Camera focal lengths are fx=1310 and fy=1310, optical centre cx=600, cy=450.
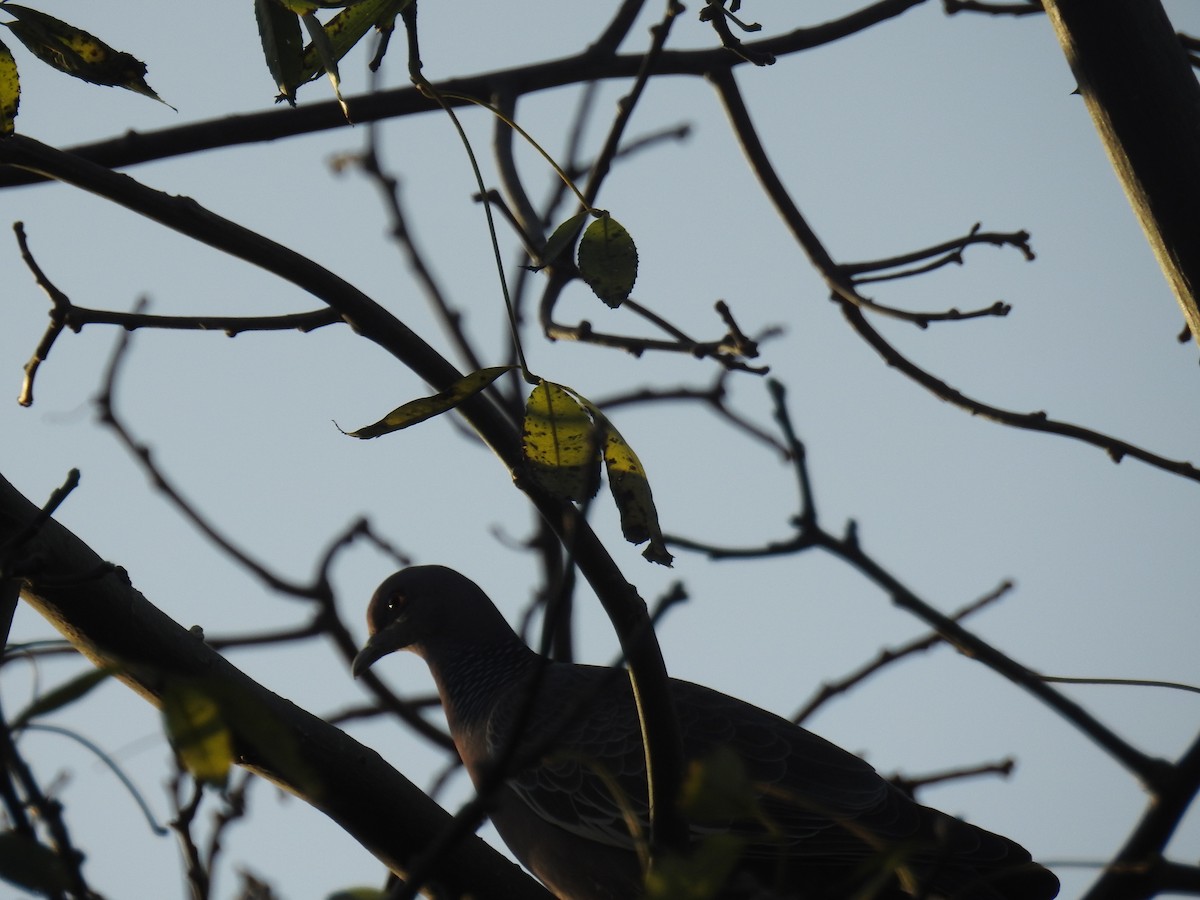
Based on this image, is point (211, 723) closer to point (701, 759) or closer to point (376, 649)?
point (701, 759)

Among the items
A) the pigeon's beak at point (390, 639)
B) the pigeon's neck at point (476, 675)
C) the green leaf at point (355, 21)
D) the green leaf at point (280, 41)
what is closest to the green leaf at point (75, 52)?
the green leaf at point (280, 41)

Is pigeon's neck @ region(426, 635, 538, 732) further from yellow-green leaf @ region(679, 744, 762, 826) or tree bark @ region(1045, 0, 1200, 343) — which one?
yellow-green leaf @ region(679, 744, 762, 826)

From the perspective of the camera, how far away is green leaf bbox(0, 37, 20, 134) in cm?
201

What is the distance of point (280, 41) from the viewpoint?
194 cm

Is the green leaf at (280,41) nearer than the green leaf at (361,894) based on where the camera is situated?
No

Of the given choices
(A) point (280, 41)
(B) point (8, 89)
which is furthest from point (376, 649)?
(A) point (280, 41)

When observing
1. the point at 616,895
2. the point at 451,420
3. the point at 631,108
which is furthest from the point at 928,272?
the point at 616,895

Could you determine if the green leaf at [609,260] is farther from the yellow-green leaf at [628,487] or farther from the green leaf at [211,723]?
the green leaf at [211,723]

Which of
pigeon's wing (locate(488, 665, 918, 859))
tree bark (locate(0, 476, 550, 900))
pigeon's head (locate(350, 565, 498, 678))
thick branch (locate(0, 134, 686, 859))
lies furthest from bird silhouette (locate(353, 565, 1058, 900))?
thick branch (locate(0, 134, 686, 859))

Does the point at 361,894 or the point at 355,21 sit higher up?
the point at 355,21

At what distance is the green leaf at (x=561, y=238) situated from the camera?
2.04 m

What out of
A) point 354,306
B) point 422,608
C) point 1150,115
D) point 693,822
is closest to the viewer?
point 354,306

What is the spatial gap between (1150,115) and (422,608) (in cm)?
370

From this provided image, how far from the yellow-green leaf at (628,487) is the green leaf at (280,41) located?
0.68 meters
